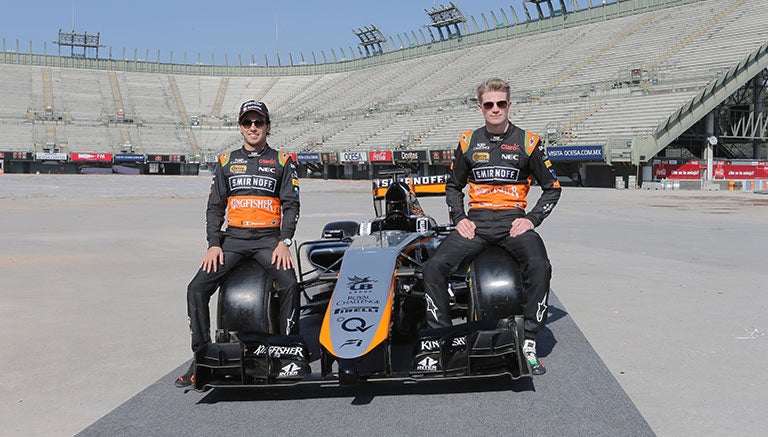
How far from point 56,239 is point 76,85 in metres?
69.1

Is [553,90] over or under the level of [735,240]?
over

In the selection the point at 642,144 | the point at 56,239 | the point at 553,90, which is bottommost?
the point at 56,239

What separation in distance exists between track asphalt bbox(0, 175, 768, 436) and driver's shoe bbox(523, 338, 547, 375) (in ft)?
0.20

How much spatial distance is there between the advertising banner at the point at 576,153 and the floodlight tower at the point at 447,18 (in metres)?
35.8

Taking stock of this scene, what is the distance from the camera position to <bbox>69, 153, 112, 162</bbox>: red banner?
209 ft

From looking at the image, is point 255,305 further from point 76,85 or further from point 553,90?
point 76,85

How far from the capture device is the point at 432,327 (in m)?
4.98

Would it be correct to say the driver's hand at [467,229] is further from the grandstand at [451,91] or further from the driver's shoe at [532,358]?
the grandstand at [451,91]

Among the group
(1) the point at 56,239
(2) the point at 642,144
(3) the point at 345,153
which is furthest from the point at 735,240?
(3) the point at 345,153

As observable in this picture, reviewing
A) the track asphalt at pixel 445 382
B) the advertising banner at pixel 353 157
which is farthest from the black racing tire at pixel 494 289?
the advertising banner at pixel 353 157

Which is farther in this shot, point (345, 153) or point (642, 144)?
point (345, 153)

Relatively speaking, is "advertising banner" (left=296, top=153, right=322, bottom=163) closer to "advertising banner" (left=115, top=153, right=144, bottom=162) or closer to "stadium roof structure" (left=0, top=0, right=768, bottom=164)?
"stadium roof structure" (left=0, top=0, right=768, bottom=164)

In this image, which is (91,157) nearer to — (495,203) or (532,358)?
(495,203)

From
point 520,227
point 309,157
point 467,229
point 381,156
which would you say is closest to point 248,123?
point 467,229
